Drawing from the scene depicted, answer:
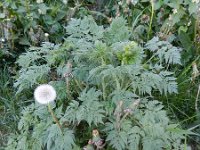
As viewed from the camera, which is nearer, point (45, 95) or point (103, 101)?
point (45, 95)

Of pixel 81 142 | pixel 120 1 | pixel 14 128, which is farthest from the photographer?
pixel 120 1

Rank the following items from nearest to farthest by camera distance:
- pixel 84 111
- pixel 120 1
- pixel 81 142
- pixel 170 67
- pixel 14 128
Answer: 1. pixel 84 111
2. pixel 81 142
3. pixel 14 128
4. pixel 170 67
5. pixel 120 1

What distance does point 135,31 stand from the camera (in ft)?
8.67

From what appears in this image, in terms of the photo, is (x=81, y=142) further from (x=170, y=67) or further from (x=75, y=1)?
(x=75, y=1)

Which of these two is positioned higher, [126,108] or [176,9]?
[176,9]

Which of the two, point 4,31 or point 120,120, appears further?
point 4,31

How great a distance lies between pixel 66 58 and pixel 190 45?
3.24ft

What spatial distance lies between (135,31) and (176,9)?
360mm

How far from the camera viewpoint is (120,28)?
7.54ft

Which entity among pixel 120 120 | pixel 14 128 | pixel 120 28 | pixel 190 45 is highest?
pixel 120 28

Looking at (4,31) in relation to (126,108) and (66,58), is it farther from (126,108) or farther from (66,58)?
(126,108)

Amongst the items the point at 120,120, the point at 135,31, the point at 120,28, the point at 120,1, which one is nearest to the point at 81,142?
the point at 120,120

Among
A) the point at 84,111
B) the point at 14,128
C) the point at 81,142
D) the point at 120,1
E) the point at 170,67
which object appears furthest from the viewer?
the point at 120,1

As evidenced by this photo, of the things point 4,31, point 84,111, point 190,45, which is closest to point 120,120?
point 84,111
